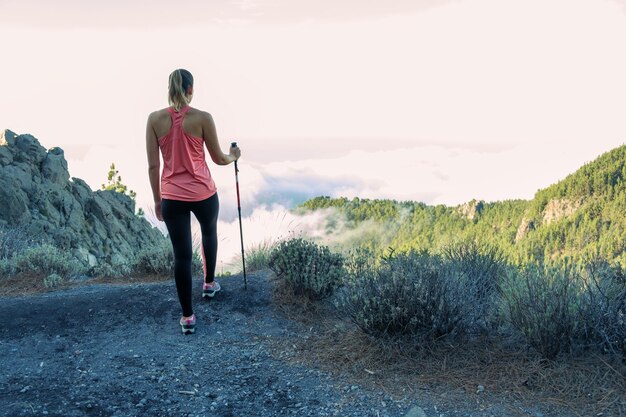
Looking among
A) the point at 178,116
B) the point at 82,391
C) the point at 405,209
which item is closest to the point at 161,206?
the point at 178,116

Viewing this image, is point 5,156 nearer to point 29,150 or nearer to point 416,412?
point 29,150

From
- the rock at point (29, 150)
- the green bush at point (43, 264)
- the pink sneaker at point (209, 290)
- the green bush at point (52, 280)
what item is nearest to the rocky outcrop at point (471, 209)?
the rock at point (29, 150)

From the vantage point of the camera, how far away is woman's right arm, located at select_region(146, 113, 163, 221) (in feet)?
20.3

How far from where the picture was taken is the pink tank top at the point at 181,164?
612cm

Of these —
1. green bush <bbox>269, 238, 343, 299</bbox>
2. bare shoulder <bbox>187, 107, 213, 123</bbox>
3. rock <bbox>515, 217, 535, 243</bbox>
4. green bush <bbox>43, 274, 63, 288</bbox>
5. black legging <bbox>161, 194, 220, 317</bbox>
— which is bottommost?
rock <bbox>515, 217, 535, 243</bbox>

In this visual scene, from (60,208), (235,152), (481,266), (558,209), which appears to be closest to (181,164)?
(235,152)

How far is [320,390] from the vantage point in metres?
5.35

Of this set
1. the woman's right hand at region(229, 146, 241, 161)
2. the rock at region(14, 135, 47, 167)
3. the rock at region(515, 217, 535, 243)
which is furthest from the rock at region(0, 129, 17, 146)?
the rock at region(515, 217, 535, 243)

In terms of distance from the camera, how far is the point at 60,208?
822 inches

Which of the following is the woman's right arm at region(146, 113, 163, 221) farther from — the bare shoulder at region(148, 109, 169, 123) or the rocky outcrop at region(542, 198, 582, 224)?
the rocky outcrop at region(542, 198, 582, 224)

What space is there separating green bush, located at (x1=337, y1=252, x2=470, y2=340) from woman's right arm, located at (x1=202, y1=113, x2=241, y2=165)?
2.12 m

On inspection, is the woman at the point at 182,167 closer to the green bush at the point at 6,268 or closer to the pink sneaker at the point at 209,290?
the pink sneaker at the point at 209,290

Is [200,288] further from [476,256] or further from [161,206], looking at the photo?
[476,256]

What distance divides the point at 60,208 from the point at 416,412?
18.8 meters
